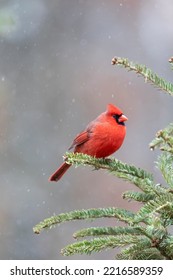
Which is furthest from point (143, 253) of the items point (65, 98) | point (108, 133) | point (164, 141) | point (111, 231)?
point (65, 98)

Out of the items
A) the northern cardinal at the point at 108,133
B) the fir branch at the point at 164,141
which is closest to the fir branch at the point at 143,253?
the fir branch at the point at 164,141

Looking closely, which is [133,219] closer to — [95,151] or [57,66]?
[95,151]

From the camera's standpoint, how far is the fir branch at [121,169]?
105 cm

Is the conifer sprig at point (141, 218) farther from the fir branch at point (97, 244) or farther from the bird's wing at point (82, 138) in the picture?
the bird's wing at point (82, 138)

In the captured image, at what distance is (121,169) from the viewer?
43.6 inches

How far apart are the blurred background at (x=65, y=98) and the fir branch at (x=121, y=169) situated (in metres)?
2.49

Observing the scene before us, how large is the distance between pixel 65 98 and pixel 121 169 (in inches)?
154

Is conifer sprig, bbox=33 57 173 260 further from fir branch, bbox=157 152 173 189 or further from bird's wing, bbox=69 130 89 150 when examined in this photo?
bird's wing, bbox=69 130 89 150

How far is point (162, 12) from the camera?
16.9 feet

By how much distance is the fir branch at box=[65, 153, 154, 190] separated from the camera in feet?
3.45

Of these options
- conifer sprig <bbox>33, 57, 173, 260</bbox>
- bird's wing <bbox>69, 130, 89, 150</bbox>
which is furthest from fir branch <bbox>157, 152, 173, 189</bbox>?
bird's wing <bbox>69, 130, 89, 150</bbox>

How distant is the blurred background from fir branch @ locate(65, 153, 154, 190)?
2.49 meters

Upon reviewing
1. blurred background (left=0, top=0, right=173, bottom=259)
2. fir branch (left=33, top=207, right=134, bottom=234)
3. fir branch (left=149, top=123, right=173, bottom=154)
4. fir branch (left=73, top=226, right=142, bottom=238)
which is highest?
blurred background (left=0, top=0, right=173, bottom=259)
